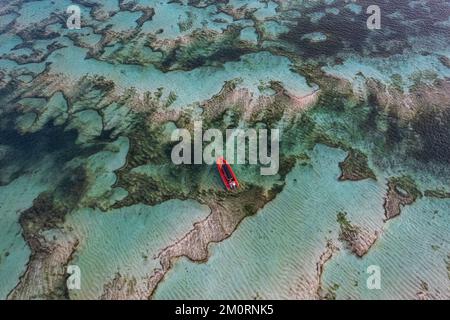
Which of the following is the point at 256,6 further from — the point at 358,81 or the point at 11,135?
the point at 11,135

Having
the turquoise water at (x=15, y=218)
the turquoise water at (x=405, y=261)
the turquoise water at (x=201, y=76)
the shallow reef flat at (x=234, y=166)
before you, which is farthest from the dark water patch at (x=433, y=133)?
the turquoise water at (x=15, y=218)

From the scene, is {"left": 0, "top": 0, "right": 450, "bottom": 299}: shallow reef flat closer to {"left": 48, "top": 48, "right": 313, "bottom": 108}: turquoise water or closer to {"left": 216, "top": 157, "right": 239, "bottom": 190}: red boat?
{"left": 48, "top": 48, "right": 313, "bottom": 108}: turquoise water

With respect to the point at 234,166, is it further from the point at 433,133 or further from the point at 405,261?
the point at 433,133

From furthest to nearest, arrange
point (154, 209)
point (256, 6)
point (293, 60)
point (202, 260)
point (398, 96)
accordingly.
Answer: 1. point (256, 6)
2. point (293, 60)
3. point (398, 96)
4. point (154, 209)
5. point (202, 260)

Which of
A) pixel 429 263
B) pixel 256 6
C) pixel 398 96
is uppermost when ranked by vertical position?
pixel 256 6

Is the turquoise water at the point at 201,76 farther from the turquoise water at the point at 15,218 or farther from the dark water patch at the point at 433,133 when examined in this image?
the turquoise water at the point at 15,218

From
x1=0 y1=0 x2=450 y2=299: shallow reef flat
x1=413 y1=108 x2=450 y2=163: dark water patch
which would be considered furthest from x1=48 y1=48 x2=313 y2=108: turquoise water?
x1=413 y1=108 x2=450 y2=163: dark water patch

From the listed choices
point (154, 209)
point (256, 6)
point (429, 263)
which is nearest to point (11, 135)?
point (154, 209)
